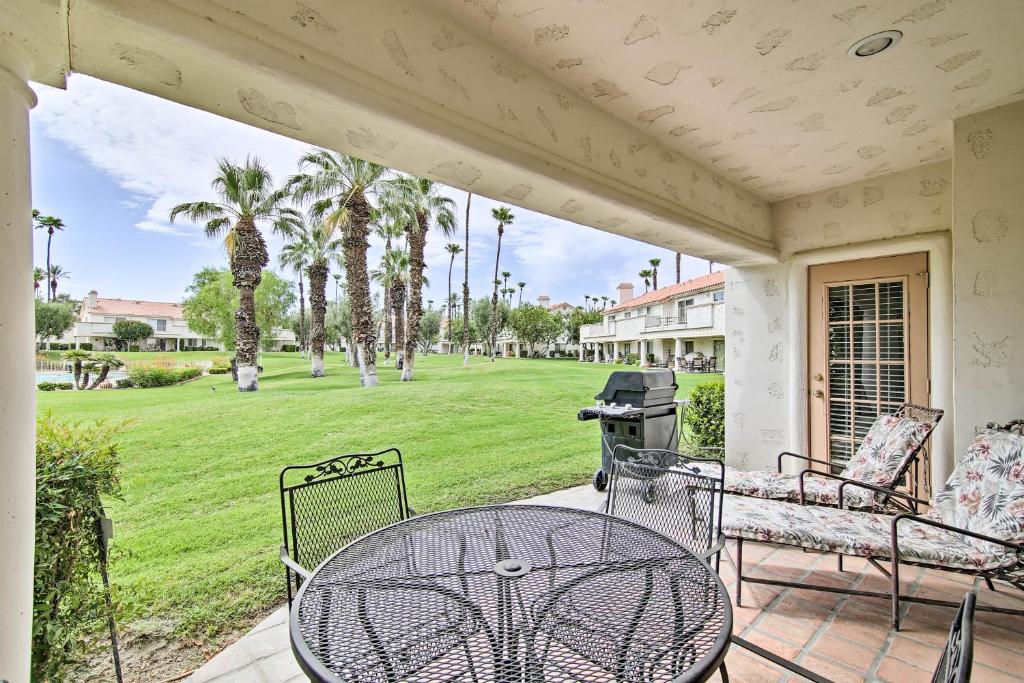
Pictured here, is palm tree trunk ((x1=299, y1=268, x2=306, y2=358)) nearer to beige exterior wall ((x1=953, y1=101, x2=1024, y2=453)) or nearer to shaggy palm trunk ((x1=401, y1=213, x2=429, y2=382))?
shaggy palm trunk ((x1=401, y1=213, x2=429, y2=382))

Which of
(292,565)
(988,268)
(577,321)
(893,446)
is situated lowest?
(292,565)

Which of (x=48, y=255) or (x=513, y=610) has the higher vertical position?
(x=48, y=255)

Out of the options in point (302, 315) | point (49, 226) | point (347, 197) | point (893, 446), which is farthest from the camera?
point (302, 315)

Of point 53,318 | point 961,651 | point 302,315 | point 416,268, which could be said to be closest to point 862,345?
point 961,651

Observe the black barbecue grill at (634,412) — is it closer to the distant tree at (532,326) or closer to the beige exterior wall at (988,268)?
the beige exterior wall at (988,268)

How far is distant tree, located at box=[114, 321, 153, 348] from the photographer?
15.5 feet

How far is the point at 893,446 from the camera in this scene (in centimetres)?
283

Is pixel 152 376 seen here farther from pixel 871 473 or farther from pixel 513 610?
pixel 871 473

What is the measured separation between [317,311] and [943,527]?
371 inches

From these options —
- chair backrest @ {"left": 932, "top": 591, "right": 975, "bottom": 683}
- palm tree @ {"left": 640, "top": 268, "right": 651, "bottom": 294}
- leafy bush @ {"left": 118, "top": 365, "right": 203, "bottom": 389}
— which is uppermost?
palm tree @ {"left": 640, "top": 268, "right": 651, "bottom": 294}

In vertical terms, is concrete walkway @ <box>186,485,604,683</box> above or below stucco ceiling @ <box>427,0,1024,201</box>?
below

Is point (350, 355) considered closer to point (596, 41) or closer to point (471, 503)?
point (471, 503)

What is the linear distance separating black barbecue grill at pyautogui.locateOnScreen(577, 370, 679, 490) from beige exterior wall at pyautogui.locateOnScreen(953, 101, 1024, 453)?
75.8 inches

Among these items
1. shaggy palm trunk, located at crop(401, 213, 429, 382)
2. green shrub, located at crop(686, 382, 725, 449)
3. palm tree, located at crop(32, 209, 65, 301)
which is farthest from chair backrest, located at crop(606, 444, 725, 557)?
shaggy palm trunk, located at crop(401, 213, 429, 382)
